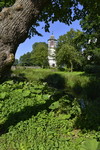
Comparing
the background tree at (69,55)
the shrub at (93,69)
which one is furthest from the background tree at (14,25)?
the background tree at (69,55)

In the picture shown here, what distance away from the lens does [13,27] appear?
9.96ft

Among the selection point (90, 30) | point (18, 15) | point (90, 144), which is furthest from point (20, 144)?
point (90, 30)

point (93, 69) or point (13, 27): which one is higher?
point (13, 27)

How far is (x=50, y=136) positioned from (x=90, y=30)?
27.5m

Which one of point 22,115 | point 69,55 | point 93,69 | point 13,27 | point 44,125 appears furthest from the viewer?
point 69,55

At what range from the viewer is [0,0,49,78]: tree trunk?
2990 mm

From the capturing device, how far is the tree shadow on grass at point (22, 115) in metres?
4.68

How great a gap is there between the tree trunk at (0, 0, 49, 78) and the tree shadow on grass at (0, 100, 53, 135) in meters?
2.07

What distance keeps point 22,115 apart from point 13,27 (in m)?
2.96

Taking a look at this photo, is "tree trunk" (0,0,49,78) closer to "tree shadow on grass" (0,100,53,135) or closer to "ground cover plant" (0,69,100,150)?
"ground cover plant" (0,69,100,150)

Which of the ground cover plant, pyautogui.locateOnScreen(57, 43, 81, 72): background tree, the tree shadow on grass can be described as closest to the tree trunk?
the ground cover plant

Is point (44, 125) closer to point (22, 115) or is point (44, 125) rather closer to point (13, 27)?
point (22, 115)

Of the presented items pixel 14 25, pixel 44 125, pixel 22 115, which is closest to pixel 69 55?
pixel 22 115

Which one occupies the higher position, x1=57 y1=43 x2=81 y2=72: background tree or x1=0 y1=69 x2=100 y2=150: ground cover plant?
x1=57 y1=43 x2=81 y2=72: background tree
